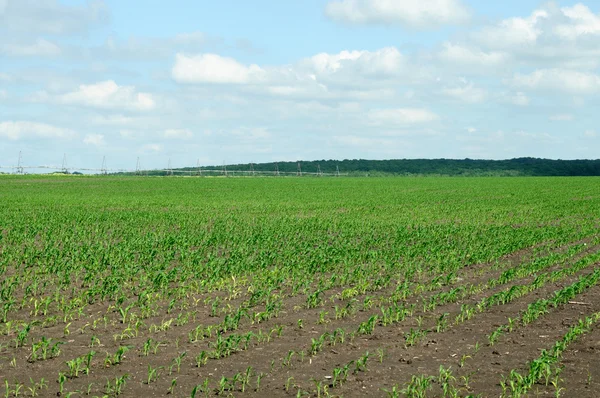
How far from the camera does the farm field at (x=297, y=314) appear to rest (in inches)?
353

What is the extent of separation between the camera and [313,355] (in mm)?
9984

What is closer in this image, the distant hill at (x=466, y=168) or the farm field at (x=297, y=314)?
the farm field at (x=297, y=314)

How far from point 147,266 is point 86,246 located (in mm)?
3736

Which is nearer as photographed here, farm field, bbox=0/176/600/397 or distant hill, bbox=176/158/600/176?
farm field, bbox=0/176/600/397

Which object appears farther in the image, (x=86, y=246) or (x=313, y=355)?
(x=86, y=246)

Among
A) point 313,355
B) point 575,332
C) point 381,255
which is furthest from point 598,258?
point 313,355

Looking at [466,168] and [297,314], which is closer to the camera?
[297,314]

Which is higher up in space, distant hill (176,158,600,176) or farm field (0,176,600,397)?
distant hill (176,158,600,176)

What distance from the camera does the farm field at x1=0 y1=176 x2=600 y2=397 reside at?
8.96 meters

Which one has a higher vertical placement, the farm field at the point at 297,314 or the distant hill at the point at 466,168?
the distant hill at the point at 466,168

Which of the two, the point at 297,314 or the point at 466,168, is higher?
the point at 466,168

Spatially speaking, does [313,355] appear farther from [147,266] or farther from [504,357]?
[147,266]

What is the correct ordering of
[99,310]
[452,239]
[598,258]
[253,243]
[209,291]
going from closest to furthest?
[99,310]
[209,291]
[598,258]
[253,243]
[452,239]

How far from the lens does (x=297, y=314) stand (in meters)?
12.6
